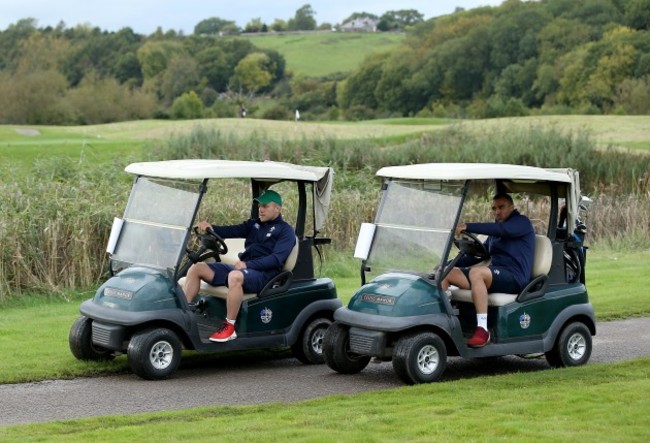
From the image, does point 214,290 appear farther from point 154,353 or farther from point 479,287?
point 479,287

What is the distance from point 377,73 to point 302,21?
83.8 metres

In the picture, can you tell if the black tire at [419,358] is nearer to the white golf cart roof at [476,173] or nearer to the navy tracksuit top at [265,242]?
the white golf cart roof at [476,173]

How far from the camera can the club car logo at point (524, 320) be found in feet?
31.8

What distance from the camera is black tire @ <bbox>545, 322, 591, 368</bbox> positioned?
990cm

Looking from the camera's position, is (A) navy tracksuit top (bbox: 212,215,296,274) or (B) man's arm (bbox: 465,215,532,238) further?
(A) navy tracksuit top (bbox: 212,215,296,274)

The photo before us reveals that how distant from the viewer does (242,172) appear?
984 cm

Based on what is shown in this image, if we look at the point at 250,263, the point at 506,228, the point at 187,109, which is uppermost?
the point at 187,109

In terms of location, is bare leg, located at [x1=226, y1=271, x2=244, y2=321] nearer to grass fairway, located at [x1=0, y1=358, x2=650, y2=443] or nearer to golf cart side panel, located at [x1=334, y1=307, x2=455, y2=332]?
golf cart side panel, located at [x1=334, y1=307, x2=455, y2=332]

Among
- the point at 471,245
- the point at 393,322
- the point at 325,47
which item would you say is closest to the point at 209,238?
the point at 393,322

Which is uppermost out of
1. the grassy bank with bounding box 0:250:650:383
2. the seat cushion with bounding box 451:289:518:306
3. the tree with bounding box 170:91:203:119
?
the tree with bounding box 170:91:203:119

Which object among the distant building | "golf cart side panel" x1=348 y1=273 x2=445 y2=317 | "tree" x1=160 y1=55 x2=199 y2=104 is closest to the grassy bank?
"golf cart side panel" x1=348 y1=273 x2=445 y2=317

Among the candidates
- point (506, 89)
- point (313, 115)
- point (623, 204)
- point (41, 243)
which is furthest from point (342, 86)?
point (41, 243)

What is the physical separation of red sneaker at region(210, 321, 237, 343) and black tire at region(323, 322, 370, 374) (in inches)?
30.4

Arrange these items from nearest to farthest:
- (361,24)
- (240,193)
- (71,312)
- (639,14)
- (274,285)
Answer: (274,285) < (71,312) < (240,193) < (639,14) < (361,24)
